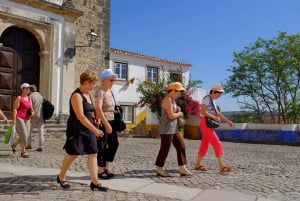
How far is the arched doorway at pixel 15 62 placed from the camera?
1284 cm

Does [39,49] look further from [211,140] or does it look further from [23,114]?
[211,140]

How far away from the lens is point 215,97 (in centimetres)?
673

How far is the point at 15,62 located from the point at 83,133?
9514mm

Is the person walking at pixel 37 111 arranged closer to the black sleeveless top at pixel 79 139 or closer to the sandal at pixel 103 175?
the sandal at pixel 103 175

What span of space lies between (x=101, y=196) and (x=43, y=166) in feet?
8.54

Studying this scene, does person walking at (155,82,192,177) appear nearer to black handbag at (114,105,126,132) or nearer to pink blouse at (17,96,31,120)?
black handbag at (114,105,126,132)

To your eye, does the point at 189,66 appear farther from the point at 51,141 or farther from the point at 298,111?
the point at 51,141

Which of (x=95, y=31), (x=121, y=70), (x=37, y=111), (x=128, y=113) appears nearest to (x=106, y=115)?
(x=37, y=111)

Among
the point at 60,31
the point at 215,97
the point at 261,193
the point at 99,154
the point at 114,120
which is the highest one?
the point at 60,31

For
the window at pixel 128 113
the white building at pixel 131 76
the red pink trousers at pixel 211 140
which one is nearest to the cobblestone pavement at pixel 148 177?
the red pink trousers at pixel 211 140

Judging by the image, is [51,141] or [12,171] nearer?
[12,171]

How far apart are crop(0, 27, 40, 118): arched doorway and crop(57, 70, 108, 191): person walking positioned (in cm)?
891

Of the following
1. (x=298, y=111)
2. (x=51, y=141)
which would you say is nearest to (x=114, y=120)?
(x=51, y=141)

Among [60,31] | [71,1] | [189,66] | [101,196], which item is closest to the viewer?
[101,196]
